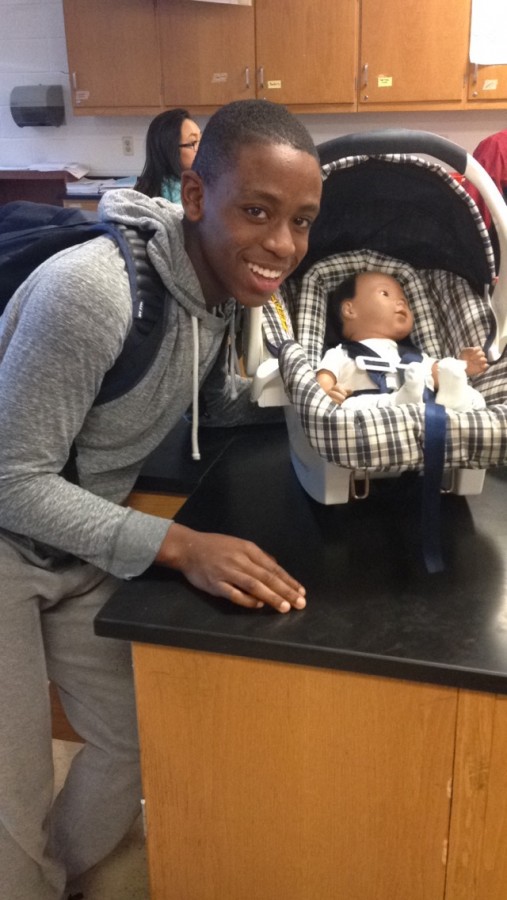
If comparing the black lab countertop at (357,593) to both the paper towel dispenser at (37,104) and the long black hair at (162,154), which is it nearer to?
the long black hair at (162,154)

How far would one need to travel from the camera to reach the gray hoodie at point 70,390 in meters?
0.83

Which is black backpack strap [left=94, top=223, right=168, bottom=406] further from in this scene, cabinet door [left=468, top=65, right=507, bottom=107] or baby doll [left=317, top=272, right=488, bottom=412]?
cabinet door [left=468, top=65, right=507, bottom=107]

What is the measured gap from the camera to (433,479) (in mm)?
805

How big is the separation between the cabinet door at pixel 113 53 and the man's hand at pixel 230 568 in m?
3.36

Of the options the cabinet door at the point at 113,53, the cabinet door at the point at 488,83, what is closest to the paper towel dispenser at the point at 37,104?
the cabinet door at the point at 113,53

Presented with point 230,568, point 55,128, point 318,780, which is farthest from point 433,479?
point 55,128

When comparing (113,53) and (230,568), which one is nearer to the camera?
(230,568)

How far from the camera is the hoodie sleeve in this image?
83 centimetres

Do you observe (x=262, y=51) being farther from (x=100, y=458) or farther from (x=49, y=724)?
(x=49, y=724)

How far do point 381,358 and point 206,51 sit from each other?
2.96 meters

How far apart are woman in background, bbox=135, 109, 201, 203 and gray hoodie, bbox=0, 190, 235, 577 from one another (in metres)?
1.79

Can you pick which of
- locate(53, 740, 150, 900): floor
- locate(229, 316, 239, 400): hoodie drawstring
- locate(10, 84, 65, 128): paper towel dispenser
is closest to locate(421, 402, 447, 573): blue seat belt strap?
locate(229, 316, 239, 400): hoodie drawstring

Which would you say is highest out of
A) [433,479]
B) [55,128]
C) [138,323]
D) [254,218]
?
[55,128]

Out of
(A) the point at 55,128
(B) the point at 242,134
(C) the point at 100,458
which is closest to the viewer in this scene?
(B) the point at 242,134
